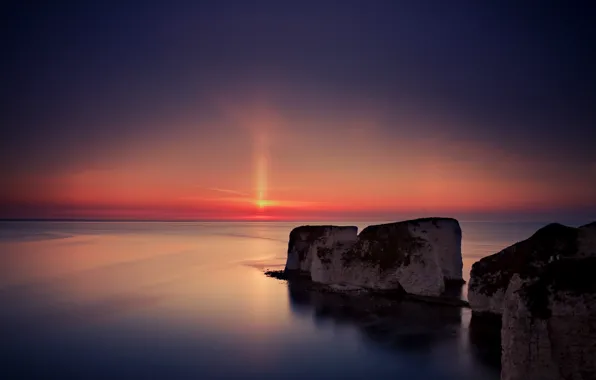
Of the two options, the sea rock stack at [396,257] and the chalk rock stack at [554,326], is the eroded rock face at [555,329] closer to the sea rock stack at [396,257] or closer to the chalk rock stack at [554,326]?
the chalk rock stack at [554,326]

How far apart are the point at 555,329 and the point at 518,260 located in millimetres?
16935

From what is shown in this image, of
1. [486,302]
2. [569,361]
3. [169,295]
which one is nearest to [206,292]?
[169,295]

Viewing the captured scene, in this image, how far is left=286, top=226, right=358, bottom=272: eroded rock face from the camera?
52.2m

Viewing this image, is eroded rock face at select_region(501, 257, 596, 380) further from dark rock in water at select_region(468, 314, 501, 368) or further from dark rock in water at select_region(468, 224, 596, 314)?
dark rock in water at select_region(468, 224, 596, 314)

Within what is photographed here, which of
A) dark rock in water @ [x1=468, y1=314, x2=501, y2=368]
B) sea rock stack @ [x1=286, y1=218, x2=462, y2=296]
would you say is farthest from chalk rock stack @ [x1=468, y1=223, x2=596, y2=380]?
sea rock stack @ [x1=286, y1=218, x2=462, y2=296]

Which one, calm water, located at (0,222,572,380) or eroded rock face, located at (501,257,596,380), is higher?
eroded rock face, located at (501,257,596,380)

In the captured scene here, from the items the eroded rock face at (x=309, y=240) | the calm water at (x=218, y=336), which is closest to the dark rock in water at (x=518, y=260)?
the calm water at (x=218, y=336)

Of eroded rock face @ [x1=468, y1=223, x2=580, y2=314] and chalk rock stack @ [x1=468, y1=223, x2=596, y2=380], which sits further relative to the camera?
eroded rock face @ [x1=468, y1=223, x2=580, y2=314]

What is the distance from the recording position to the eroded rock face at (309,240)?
52.2 m

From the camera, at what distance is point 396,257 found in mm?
41062

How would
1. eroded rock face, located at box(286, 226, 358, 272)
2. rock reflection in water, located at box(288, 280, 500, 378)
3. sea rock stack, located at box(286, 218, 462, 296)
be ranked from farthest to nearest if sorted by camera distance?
eroded rock face, located at box(286, 226, 358, 272)
sea rock stack, located at box(286, 218, 462, 296)
rock reflection in water, located at box(288, 280, 500, 378)

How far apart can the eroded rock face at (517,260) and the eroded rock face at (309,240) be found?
71.9ft

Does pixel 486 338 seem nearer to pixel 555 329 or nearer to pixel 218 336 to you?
pixel 555 329

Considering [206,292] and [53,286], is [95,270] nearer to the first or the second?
[53,286]
